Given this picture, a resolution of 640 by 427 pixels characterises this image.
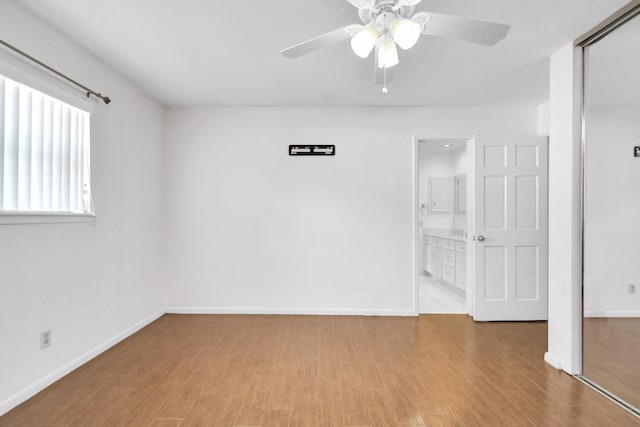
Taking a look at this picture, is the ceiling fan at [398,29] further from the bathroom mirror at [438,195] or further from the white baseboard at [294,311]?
the bathroom mirror at [438,195]

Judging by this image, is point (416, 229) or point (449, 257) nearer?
point (416, 229)

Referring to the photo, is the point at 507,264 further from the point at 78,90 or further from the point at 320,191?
the point at 78,90

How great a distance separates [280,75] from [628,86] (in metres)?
2.69

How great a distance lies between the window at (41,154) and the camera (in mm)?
2055

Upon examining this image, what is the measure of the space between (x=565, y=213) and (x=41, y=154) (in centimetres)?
397

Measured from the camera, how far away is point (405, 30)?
5.07 feet

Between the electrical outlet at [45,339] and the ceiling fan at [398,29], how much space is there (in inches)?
99.7

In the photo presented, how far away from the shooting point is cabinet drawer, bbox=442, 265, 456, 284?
17.5 feet

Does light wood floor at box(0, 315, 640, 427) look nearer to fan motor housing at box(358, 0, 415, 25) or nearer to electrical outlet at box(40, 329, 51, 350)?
electrical outlet at box(40, 329, 51, 350)

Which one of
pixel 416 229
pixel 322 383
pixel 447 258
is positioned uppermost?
pixel 416 229

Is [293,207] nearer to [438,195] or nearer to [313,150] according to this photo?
[313,150]

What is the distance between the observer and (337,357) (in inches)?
112

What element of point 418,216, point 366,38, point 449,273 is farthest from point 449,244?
point 366,38

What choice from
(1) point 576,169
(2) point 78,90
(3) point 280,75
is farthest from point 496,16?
(2) point 78,90
